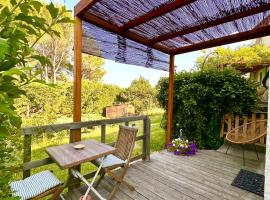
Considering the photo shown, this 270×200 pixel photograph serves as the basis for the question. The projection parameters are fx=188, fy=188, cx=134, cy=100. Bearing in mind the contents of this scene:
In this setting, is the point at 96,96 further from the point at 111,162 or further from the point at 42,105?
the point at 111,162

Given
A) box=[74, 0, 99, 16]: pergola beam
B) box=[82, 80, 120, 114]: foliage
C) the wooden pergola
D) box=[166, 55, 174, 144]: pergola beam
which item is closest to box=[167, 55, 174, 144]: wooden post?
box=[166, 55, 174, 144]: pergola beam

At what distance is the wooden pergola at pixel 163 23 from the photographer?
9.00ft

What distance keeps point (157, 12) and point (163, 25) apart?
1.79 feet

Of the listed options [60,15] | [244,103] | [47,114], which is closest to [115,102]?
[47,114]

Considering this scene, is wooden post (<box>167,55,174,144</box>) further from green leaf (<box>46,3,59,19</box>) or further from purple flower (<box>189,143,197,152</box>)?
green leaf (<box>46,3,59,19</box>)

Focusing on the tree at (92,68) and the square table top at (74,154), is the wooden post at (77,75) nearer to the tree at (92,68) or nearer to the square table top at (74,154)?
the square table top at (74,154)

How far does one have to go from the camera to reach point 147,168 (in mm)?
3805

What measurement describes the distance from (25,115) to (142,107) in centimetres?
758

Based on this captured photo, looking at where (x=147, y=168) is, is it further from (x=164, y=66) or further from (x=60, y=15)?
(x=60, y=15)

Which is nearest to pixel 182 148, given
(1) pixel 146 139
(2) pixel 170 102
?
(1) pixel 146 139

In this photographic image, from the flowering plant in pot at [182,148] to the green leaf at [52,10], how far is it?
4.41 meters

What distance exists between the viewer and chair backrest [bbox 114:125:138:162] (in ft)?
9.99

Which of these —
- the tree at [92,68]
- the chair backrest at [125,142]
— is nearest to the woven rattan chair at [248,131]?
the chair backrest at [125,142]

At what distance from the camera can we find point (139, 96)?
12.6 meters
